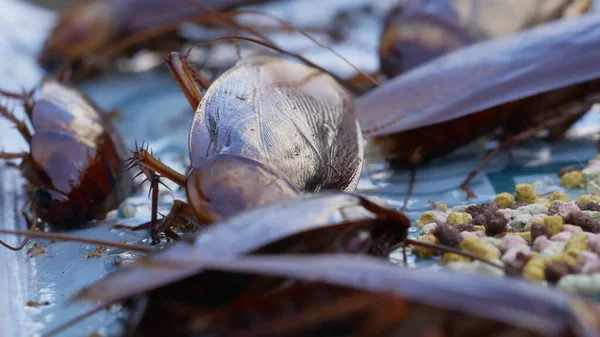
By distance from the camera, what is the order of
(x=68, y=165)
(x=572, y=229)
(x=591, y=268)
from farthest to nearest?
(x=68, y=165) → (x=572, y=229) → (x=591, y=268)

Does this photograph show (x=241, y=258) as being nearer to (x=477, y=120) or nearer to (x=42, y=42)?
(x=477, y=120)

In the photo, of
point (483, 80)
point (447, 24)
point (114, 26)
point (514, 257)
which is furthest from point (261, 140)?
point (114, 26)

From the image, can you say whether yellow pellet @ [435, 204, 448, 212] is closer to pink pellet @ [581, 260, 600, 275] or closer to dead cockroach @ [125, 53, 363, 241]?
dead cockroach @ [125, 53, 363, 241]

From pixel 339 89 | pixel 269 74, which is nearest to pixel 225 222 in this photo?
pixel 269 74

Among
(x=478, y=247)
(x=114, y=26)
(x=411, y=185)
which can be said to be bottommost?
(x=411, y=185)

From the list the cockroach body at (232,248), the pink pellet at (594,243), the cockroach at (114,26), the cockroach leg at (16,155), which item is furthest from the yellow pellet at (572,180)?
the cockroach at (114,26)

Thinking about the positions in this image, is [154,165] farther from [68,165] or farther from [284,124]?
[68,165]
